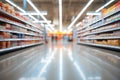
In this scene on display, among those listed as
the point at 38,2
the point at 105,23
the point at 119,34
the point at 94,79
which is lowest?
the point at 94,79

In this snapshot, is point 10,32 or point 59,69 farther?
point 10,32

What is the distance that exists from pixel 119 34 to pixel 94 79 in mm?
4335

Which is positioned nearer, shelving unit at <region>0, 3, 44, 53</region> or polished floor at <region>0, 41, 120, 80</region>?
polished floor at <region>0, 41, 120, 80</region>

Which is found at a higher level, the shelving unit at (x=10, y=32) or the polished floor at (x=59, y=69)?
the shelving unit at (x=10, y=32)

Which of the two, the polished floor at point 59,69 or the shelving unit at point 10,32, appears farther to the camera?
the shelving unit at point 10,32

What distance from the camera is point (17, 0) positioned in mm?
14805

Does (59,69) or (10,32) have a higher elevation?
(10,32)

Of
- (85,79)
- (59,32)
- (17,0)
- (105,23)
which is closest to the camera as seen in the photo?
(85,79)

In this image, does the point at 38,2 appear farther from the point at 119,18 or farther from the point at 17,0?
the point at 119,18

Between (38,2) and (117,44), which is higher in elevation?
(38,2)

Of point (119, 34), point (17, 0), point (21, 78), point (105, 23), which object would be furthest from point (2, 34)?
point (17, 0)

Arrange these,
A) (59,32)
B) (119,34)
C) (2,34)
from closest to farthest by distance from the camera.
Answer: (2,34), (119,34), (59,32)

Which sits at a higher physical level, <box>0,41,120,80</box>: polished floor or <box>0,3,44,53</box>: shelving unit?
<box>0,3,44,53</box>: shelving unit

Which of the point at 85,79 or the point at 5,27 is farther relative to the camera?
the point at 5,27
